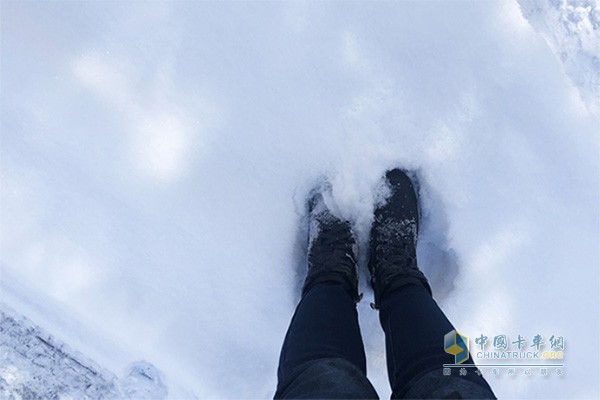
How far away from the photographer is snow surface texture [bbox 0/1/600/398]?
4.48ft

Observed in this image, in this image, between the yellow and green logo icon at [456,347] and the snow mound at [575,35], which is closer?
the yellow and green logo icon at [456,347]

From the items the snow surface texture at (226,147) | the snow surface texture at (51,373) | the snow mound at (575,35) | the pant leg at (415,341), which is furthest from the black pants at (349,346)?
the snow mound at (575,35)

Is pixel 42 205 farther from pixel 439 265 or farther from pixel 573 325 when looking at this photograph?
pixel 573 325

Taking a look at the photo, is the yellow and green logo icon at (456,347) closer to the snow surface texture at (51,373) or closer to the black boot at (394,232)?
the black boot at (394,232)

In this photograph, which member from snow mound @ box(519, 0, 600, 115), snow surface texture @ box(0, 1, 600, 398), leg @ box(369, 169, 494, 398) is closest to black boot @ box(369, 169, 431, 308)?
leg @ box(369, 169, 494, 398)

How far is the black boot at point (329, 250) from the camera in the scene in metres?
1.28

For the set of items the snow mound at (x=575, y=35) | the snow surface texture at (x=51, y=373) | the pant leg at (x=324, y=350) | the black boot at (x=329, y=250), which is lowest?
the snow surface texture at (x=51, y=373)

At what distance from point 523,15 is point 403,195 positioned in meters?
0.57

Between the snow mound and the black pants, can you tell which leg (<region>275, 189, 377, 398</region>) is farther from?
the snow mound

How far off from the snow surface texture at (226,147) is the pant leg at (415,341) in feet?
1.17

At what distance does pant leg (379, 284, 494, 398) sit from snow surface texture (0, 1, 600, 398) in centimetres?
36

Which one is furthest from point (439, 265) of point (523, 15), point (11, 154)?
point (11, 154)

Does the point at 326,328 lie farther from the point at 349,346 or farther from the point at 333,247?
the point at 333,247

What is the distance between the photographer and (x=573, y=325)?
1379 mm
